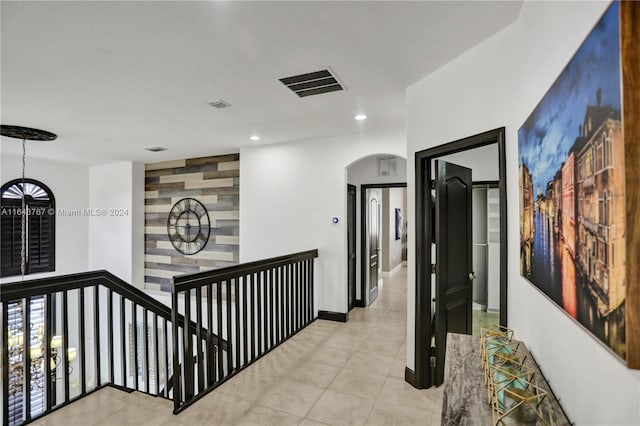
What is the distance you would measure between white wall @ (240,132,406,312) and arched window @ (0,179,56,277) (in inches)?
169

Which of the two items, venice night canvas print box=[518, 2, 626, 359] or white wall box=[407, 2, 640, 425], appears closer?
venice night canvas print box=[518, 2, 626, 359]

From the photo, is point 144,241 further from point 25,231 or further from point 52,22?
point 52,22

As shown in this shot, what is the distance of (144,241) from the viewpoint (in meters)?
7.23

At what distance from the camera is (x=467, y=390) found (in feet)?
4.46

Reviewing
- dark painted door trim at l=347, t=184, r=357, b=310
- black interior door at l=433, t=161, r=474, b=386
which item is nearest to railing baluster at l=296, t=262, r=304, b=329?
dark painted door trim at l=347, t=184, r=357, b=310

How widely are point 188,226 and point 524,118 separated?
6221 mm

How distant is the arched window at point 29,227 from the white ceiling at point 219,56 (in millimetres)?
3098

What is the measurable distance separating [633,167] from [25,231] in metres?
8.57

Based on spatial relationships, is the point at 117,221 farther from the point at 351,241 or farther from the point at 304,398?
the point at 304,398

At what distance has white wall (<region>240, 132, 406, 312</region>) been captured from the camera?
492cm

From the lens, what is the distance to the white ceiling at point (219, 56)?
1985mm

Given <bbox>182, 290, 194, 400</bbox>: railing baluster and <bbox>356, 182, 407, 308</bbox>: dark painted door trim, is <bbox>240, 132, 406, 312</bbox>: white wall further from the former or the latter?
<bbox>182, 290, 194, 400</bbox>: railing baluster

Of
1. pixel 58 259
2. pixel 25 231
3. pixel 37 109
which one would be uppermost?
pixel 37 109

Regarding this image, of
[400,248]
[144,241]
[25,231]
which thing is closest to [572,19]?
[144,241]
